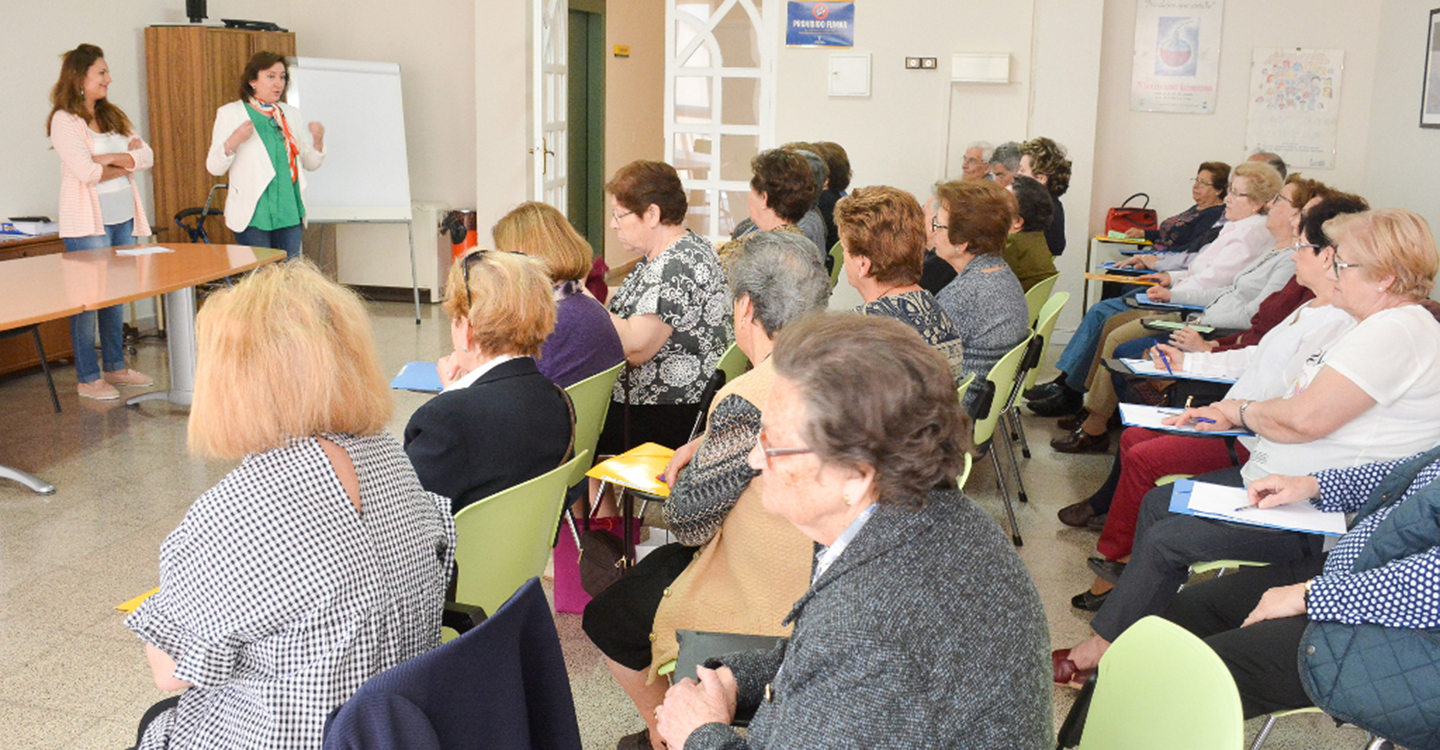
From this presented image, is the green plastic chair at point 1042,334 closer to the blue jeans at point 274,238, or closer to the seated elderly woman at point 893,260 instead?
the seated elderly woman at point 893,260

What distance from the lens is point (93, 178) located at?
19.0 ft

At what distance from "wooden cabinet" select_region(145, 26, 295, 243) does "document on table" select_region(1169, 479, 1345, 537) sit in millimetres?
6693

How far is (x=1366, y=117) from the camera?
292 inches

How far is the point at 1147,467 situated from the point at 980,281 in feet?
2.94

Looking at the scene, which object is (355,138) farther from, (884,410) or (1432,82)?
(884,410)

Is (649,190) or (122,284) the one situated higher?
(649,190)

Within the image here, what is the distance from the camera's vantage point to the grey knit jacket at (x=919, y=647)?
1.27 meters

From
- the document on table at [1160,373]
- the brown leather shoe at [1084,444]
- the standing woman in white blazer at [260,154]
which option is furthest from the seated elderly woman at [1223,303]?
the standing woman in white blazer at [260,154]

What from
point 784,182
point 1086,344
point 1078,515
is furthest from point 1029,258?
point 1078,515

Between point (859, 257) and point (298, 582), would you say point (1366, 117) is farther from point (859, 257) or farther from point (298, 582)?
point (298, 582)

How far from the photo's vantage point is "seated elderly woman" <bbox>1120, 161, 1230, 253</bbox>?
6.54m

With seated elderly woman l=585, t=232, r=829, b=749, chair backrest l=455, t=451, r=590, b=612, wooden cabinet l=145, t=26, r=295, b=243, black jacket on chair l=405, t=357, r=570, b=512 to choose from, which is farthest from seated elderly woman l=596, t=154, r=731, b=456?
wooden cabinet l=145, t=26, r=295, b=243

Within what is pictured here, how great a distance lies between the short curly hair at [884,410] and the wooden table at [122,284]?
3.67 metres

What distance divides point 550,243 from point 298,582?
1929 millimetres
